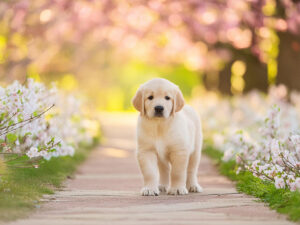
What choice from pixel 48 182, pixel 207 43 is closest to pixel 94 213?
pixel 48 182

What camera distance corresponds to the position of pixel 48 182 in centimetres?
779

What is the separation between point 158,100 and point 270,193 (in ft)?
5.11

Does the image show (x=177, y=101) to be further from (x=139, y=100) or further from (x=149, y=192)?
(x=149, y=192)

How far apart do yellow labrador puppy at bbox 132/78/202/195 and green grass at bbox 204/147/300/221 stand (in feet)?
2.56

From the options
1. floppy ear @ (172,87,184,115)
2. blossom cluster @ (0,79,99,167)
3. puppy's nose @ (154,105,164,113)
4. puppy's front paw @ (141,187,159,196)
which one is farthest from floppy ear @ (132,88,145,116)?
blossom cluster @ (0,79,99,167)

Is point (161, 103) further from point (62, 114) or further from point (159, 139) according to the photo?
point (62, 114)

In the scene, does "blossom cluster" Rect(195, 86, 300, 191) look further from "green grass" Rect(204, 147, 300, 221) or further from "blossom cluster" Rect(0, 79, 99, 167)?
"blossom cluster" Rect(0, 79, 99, 167)

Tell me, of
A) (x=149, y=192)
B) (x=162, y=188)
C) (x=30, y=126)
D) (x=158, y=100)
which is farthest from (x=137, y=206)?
(x=30, y=126)

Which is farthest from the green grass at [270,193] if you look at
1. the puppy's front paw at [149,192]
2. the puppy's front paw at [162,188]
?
the puppy's front paw at [149,192]

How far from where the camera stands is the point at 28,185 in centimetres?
701

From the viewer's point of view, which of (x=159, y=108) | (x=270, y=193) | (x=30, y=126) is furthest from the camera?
(x=30, y=126)

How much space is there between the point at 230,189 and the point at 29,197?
8.14 feet

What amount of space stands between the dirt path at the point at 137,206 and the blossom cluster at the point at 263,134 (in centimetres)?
38

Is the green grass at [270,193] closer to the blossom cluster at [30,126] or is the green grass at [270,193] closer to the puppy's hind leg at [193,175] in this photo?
the puppy's hind leg at [193,175]
